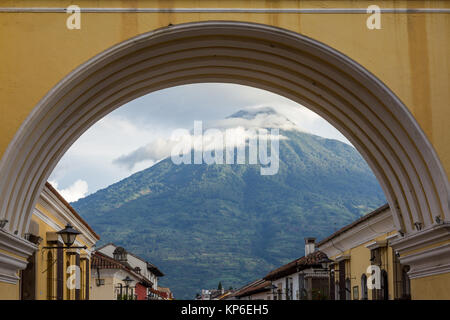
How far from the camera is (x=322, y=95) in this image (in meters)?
10.1

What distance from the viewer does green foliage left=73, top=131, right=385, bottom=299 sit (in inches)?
4771

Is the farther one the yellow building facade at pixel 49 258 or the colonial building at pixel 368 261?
the colonial building at pixel 368 261

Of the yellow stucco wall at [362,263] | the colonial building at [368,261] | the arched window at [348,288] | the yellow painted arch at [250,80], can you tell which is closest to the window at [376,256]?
the colonial building at [368,261]

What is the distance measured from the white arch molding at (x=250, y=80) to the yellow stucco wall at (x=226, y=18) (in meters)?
0.12

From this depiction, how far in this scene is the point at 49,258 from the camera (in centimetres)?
1579

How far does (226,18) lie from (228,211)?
440 ft

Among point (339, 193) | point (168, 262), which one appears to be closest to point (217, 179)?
point (339, 193)

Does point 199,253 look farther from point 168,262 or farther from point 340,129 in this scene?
point 340,129

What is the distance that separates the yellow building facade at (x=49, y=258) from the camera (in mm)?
14039

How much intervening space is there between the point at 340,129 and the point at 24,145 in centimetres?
463

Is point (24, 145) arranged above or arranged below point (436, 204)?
above

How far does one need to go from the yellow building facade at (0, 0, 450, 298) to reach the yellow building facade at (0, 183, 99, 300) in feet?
12.0

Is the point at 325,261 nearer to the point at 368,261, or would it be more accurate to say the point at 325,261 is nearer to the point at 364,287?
the point at 368,261

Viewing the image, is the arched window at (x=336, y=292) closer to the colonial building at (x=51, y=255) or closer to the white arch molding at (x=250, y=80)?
the colonial building at (x=51, y=255)
